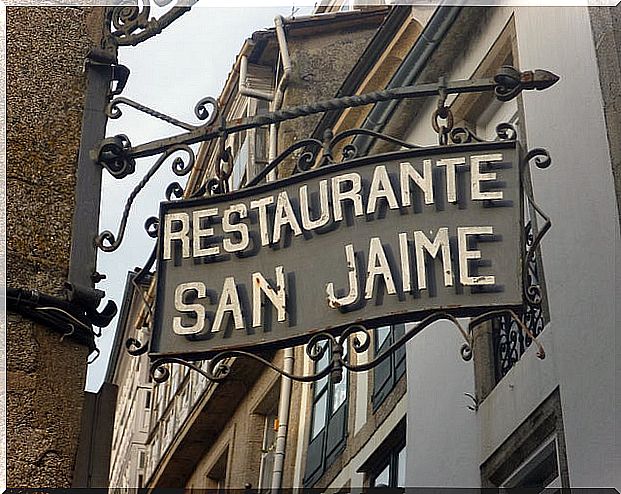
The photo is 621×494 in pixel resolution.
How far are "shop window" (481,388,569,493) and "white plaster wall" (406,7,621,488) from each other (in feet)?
0.30

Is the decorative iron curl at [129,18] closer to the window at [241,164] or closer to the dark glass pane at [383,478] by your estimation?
the dark glass pane at [383,478]

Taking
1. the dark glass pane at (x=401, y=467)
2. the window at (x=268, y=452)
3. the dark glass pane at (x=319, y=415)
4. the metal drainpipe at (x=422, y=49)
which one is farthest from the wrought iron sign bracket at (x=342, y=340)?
the window at (x=268, y=452)

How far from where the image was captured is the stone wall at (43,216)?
435 cm

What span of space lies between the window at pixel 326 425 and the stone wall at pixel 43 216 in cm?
933

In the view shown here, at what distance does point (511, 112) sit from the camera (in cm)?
1025

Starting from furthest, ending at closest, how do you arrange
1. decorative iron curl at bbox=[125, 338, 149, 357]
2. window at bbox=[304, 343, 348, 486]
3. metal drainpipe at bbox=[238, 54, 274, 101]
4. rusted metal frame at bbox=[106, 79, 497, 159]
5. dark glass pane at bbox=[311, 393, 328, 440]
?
1. metal drainpipe at bbox=[238, 54, 274, 101]
2. dark glass pane at bbox=[311, 393, 328, 440]
3. window at bbox=[304, 343, 348, 486]
4. rusted metal frame at bbox=[106, 79, 497, 159]
5. decorative iron curl at bbox=[125, 338, 149, 357]

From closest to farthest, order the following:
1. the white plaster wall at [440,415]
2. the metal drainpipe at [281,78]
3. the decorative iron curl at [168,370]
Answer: the decorative iron curl at [168,370]
the white plaster wall at [440,415]
the metal drainpipe at [281,78]

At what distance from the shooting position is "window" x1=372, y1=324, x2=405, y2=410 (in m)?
12.3

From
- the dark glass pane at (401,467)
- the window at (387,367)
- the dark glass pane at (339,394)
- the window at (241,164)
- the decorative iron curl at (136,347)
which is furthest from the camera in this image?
the window at (241,164)

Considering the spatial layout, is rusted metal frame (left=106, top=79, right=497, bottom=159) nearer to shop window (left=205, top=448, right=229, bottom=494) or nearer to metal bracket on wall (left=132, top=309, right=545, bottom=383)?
metal bracket on wall (left=132, top=309, right=545, bottom=383)

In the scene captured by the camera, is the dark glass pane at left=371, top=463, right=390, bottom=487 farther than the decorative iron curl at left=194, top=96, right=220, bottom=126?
Yes

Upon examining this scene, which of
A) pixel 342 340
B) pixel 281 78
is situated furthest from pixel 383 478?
pixel 342 340

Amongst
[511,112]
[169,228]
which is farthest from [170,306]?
[511,112]

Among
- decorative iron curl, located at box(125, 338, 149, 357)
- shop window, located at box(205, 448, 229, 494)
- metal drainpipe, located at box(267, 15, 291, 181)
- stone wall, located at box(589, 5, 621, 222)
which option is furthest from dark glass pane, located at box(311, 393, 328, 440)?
decorative iron curl, located at box(125, 338, 149, 357)
